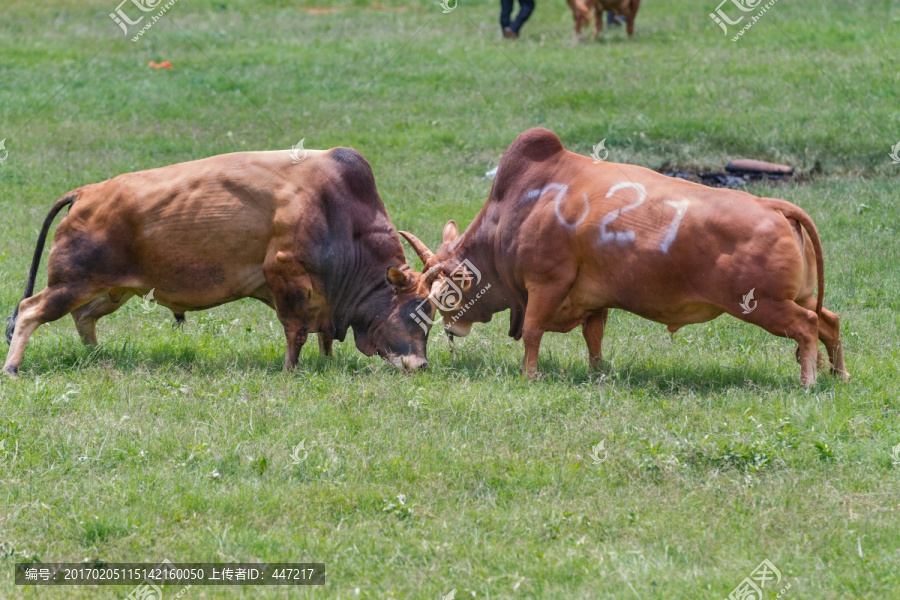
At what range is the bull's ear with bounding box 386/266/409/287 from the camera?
8.93 metres

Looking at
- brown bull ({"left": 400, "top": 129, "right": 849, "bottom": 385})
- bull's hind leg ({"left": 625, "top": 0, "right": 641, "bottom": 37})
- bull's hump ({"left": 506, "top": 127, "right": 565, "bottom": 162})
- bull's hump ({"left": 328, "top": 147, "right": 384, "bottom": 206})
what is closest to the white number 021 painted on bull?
brown bull ({"left": 400, "top": 129, "right": 849, "bottom": 385})

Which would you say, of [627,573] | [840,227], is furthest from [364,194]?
[840,227]

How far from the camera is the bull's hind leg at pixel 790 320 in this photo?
7738mm

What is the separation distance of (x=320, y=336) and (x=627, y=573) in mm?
4374

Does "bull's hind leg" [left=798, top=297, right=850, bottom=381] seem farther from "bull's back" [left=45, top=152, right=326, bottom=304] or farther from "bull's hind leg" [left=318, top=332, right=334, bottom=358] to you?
"bull's back" [left=45, top=152, right=326, bottom=304]

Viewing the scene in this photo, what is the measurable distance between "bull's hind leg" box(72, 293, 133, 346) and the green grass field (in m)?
0.22

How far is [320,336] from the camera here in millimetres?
9320

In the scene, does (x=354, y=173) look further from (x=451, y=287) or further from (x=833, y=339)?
(x=833, y=339)

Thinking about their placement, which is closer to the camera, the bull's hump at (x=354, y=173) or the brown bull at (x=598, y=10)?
the bull's hump at (x=354, y=173)

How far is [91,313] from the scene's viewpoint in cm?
942

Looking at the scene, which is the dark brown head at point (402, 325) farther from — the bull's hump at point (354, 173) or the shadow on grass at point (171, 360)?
the bull's hump at point (354, 173)

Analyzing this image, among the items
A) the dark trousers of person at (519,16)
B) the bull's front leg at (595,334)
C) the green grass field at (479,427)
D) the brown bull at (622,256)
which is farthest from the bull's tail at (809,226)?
the dark trousers of person at (519,16)

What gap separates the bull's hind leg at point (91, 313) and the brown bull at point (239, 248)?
0.41 meters

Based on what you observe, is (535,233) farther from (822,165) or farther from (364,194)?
(822,165)
